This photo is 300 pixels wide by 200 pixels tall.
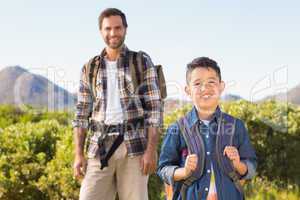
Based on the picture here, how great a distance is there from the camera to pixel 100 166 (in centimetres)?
403

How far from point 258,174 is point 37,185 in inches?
145

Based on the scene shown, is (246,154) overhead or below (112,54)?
below

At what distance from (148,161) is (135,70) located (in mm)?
696

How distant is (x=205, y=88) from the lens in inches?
122

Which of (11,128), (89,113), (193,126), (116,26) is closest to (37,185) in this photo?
(11,128)

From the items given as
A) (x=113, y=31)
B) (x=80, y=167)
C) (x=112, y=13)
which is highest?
(x=112, y=13)

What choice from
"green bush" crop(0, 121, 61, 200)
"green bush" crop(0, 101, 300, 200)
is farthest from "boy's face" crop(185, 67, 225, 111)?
"green bush" crop(0, 121, 61, 200)

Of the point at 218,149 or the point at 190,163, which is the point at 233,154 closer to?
the point at 218,149

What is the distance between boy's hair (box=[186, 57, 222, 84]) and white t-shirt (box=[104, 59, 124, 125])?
910 millimetres

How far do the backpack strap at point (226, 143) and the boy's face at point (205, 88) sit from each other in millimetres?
114

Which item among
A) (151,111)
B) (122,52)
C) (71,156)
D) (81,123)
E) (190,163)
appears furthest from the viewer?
(71,156)

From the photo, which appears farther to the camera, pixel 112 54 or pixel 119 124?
pixel 112 54

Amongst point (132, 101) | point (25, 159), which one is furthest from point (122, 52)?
point (25, 159)

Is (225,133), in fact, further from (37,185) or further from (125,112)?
(37,185)
